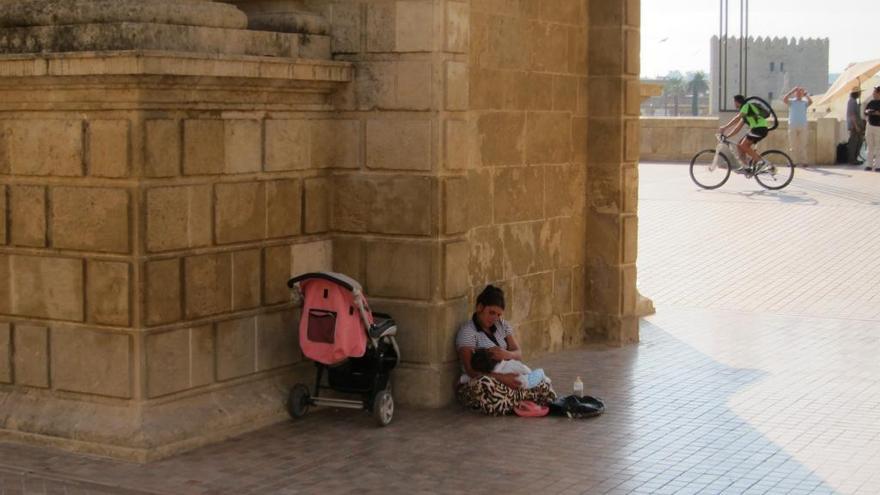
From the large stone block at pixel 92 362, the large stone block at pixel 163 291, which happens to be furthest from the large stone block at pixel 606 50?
the large stone block at pixel 92 362

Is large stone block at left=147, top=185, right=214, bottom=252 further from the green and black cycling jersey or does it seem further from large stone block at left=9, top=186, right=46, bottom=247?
the green and black cycling jersey

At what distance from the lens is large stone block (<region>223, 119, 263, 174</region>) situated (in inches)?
355

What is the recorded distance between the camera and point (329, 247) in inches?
400

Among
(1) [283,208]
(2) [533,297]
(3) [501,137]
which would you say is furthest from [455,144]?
(2) [533,297]

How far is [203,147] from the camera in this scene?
28.8 feet

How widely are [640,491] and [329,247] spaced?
3208 millimetres

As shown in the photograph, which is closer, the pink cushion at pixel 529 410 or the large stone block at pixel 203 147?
the large stone block at pixel 203 147

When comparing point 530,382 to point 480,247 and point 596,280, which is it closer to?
point 480,247

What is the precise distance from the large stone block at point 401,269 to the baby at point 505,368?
530 millimetres

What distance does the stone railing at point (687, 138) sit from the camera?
3070cm

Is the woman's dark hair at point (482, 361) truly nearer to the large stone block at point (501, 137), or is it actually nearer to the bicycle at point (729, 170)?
the large stone block at point (501, 137)

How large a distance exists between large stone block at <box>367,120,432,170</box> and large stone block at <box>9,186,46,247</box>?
2.29 meters

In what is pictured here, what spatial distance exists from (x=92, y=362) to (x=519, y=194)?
406 centimetres

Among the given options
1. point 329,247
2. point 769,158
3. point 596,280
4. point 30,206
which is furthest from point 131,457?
point 769,158
